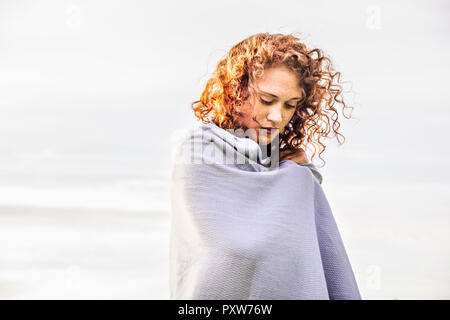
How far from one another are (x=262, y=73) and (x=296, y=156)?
34cm

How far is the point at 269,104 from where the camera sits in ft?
7.06

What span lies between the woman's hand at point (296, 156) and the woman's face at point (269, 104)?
15 centimetres

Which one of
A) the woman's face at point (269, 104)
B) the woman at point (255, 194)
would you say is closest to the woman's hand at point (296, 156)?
the woman at point (255, 194)

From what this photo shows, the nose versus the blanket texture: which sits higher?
the nose

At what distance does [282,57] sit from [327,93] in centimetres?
35

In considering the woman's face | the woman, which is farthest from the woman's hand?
the woman's face

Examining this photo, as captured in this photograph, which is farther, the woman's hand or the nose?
the woman's hand

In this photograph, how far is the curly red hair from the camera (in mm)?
2207

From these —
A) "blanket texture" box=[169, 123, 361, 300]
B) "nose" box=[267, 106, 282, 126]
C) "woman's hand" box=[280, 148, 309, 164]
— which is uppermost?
"nose" box=[267, 106, 282, 126]

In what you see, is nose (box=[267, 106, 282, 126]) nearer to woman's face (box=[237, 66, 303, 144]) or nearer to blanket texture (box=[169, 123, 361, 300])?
woman's face (box=[237, 66, 303, 144])

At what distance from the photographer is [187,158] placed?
6.40ft

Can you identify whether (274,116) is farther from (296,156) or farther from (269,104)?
(296,156)
